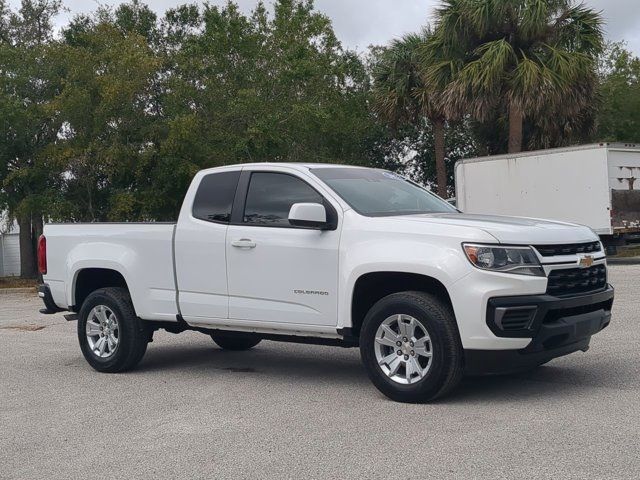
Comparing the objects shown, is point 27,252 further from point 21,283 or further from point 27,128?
point 27,128

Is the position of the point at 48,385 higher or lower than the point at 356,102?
lower

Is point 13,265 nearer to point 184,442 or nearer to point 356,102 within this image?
point 356,102

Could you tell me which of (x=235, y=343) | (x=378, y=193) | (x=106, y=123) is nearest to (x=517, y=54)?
(x=106, y=123)

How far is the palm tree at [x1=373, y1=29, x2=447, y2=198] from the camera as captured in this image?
25672 mm

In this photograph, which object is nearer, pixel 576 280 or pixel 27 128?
pixel 576 280

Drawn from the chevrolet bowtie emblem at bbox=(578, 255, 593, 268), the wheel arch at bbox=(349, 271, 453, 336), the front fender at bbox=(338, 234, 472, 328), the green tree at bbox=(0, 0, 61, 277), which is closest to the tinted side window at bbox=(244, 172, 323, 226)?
the front fender at bbox=(338, 234, 472, 328)

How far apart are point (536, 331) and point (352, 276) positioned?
1.50 m

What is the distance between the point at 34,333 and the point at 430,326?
312 inches

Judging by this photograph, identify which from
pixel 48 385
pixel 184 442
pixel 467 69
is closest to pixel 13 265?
pixel 467 69

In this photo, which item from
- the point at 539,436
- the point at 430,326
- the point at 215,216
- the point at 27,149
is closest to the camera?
the point at 539,436

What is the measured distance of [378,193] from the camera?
7.73 meters

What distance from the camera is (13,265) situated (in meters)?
35.3

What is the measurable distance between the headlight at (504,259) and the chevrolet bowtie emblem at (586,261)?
1.83 feet

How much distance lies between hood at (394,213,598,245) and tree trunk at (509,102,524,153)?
52.4 ft
